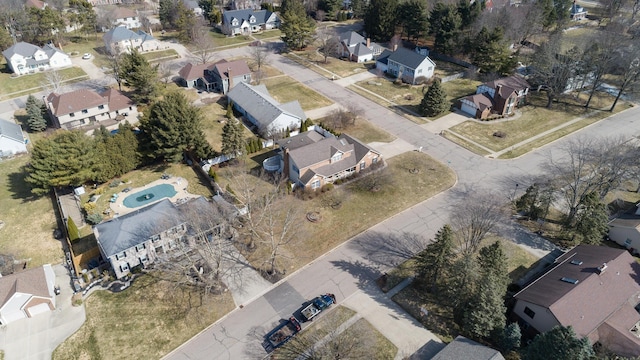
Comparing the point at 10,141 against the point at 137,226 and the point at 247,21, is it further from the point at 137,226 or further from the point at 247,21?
the point at 247,21

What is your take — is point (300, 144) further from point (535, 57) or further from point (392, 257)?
point (535, 57)

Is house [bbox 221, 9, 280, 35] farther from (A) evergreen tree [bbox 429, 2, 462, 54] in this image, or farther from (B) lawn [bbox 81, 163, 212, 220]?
(B) lawn [bbox 81, 163, 212, 220]

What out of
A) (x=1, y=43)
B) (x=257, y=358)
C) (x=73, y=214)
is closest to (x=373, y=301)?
(x=257, y=358)

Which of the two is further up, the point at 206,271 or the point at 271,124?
the point at 271,124

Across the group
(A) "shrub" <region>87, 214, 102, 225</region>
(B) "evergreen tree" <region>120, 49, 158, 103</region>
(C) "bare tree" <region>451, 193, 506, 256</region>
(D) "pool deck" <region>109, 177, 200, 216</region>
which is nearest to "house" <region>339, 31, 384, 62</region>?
(B) "evergreen tree" <region>120, 49, 158, 103</region>

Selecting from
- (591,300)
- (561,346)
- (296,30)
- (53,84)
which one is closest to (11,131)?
(53,84)

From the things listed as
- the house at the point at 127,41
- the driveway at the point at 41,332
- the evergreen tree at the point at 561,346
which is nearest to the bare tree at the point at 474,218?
the evergreen tree at the point at 561,346

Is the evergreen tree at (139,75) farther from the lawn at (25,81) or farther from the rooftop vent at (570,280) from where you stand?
the rooftop vent at (570,280)

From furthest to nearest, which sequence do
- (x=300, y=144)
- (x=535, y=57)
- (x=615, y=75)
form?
(x=615, y=75), (x=535, y=57), (x=300, y=144)
